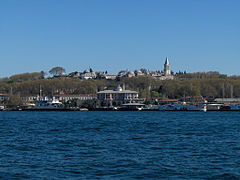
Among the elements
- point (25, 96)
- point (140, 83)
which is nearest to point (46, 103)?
point (25, 96)

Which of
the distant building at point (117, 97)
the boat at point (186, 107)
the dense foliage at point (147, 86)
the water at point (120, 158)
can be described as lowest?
the water at point (120, 158)

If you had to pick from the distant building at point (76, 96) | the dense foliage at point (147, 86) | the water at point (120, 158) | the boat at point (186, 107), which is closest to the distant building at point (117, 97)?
the dense foliage at point (147, 86)

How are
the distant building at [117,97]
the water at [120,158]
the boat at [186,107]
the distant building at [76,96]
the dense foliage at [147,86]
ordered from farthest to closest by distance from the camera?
the distant building at [76,96] < the distant building at [117,97] < the dense foliage at [147,86] < the boat at [186,107] < the water at [120,158]

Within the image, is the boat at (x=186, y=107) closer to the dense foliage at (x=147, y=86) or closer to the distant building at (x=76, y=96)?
the dense foliage at (x=147, y=86)

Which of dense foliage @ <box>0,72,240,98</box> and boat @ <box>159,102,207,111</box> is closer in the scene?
boat @ <box>159,102,207,111</box>

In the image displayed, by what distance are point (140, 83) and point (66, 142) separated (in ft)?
422

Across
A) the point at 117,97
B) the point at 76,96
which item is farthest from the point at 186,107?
the point at 76,96

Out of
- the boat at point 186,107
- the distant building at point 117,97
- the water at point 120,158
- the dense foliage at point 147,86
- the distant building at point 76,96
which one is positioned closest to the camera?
the water at point 120,158

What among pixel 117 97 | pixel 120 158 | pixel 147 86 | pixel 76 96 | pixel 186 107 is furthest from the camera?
pixel 147 86

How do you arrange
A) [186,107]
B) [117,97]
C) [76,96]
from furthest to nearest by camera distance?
[76,96], [117,97], [186,107]

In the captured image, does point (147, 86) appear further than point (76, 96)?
Yes

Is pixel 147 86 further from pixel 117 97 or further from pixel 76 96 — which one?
pixel 76 96

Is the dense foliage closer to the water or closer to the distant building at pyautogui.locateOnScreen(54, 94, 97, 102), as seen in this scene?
the distant building at pyautogui.locateOnScreen(54, 94, 97, 102)

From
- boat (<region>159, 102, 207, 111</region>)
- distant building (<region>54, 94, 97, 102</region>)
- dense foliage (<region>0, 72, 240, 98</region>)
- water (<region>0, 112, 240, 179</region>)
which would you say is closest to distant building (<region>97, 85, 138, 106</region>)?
dense foliage (<region>0, 72, 240, 98</region>)
